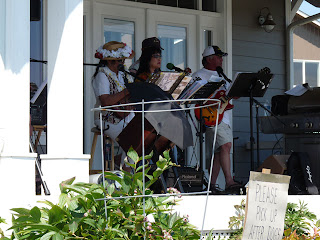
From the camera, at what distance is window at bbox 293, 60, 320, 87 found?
1477 cm

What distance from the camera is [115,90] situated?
523cm

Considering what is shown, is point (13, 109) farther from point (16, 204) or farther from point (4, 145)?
point (16, 204)

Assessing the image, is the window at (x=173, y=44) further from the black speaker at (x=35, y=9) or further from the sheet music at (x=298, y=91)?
the black speaker at (x=35, y=9)

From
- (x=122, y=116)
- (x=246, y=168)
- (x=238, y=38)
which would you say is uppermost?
(x=238, y=38)

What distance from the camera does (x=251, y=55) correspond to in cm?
722

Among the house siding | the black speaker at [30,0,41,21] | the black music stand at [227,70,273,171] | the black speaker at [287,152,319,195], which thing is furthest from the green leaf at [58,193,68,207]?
the house siding

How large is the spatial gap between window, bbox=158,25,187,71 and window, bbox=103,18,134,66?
1.15 feet

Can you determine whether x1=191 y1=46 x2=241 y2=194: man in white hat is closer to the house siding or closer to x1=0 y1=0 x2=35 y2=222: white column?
x1=0 y1=0 x2=35 y2=222: white column

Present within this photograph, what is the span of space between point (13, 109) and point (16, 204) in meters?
0.48

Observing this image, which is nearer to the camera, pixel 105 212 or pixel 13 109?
pixel 105 212

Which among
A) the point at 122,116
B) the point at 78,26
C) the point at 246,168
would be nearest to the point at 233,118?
the point at 246,168

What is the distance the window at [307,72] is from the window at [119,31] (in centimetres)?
881

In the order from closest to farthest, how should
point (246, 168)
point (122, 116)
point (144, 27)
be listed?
point (122, 116)
point (144, 27)
point (246, 168)

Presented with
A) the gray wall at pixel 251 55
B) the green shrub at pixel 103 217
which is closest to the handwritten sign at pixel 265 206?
the green shrub at pixel 103 217
